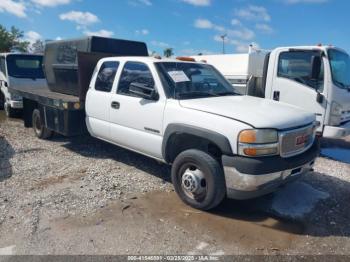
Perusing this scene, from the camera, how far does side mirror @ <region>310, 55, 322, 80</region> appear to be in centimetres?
639

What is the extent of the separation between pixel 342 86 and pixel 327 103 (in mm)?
535

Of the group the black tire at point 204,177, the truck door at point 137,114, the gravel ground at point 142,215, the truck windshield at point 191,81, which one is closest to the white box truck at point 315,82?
the gravel ground at point 142,215

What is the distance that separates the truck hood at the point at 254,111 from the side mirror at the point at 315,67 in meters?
2.40

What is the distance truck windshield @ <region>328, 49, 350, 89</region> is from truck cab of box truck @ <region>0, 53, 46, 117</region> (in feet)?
27.4

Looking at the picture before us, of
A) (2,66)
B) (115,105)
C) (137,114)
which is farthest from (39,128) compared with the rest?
(2,66)

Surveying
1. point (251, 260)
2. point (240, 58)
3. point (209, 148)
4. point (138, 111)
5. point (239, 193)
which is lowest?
point (251, 260)

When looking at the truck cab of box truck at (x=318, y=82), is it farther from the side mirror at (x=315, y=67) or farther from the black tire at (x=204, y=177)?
the black tire at (x=204, y=177)

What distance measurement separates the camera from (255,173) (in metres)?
3.61

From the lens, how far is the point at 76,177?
523 cm

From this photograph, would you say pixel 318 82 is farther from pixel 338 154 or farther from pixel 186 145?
pixel 186 145

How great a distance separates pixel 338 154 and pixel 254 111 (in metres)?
4.66

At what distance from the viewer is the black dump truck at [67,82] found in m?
6.13

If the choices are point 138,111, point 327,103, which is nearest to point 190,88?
point 138,111

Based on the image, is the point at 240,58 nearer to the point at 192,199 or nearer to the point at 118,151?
the point at 118,151
